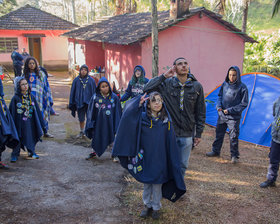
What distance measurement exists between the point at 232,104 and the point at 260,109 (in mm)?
2254

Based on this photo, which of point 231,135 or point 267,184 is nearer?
point 267,184

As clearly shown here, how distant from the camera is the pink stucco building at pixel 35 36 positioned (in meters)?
20.4

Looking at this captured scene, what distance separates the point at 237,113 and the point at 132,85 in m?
2.34

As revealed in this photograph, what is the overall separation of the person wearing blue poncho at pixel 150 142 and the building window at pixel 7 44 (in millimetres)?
19909

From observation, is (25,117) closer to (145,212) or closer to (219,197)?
(145,212)

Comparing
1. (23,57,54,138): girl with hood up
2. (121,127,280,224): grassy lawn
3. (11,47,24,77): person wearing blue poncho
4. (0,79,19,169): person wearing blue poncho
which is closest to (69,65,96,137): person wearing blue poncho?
(23,57,54,138): girl with hood up

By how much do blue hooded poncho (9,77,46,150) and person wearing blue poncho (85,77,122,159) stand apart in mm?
1102

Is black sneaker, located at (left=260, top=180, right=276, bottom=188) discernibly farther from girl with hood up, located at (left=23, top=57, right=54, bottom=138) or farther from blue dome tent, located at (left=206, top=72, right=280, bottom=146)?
girl with hood up, located at (left=23, top=57, right=54, bottom=138)

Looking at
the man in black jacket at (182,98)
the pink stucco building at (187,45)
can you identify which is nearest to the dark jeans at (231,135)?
the man in black jacket at (182,98)

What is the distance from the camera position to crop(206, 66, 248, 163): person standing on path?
5754 mm

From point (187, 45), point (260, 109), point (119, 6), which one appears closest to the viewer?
point (260, 109)

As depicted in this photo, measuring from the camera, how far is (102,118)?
5.73 meters

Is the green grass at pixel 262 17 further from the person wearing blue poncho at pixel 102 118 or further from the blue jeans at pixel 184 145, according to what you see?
the blue jeans at pixel 184 145

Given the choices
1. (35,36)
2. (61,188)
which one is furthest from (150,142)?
(35,36)
